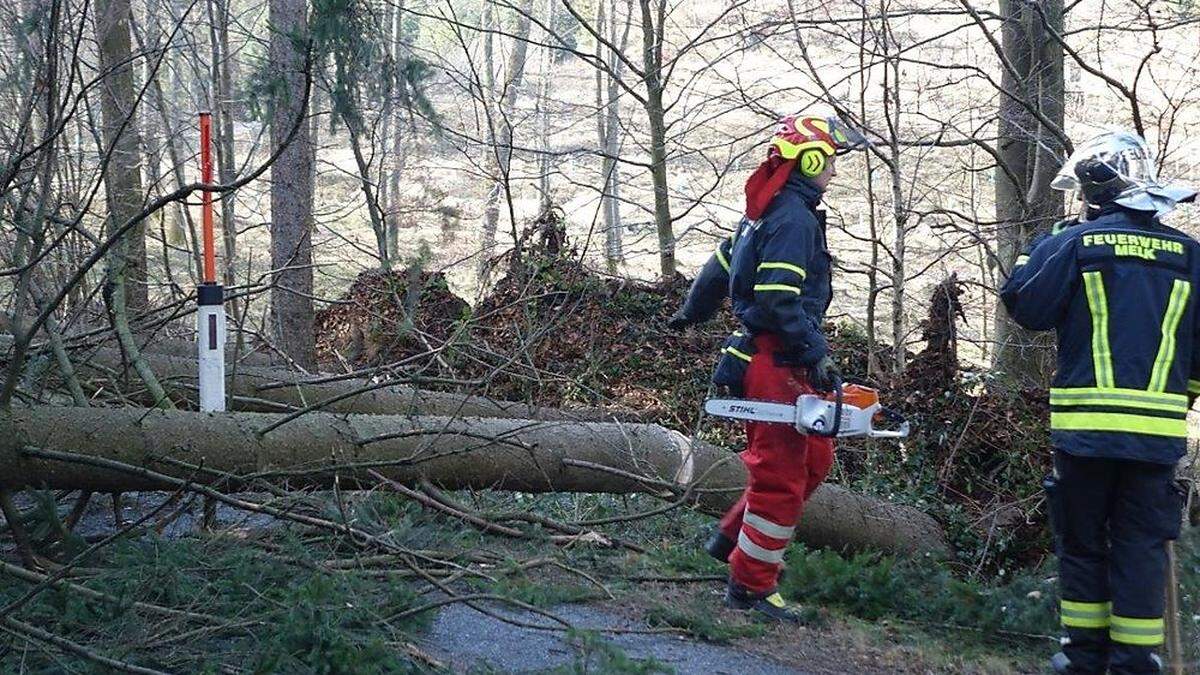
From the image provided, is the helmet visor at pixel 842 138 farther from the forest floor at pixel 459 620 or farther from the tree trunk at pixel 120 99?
the tree trunk at pixel 120 99

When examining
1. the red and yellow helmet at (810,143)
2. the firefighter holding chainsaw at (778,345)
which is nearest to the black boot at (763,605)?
the firefighter holding chainsaw at (778,345)

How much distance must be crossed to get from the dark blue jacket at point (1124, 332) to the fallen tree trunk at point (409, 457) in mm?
1947

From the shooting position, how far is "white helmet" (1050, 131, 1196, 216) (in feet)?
14.0

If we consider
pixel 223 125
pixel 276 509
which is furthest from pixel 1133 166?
pixel 223 125

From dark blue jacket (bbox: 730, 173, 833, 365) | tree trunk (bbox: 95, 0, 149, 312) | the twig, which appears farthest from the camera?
tree trunk (bbox: 95, 0, 149, 312)

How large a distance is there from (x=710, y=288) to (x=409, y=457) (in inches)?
63.3

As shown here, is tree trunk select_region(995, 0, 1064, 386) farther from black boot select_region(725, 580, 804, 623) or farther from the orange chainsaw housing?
black boot select_region(725, 580, 804, 623)

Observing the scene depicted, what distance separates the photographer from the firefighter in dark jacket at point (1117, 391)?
413 centimetres

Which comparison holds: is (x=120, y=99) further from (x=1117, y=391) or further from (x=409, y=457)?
(x=1117, y=391)

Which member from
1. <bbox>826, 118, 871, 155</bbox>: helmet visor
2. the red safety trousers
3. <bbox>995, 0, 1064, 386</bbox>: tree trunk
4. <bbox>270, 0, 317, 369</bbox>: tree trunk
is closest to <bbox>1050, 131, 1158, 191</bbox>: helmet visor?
<bbox>826, 118, 871, 155</bbox>: helmet visor

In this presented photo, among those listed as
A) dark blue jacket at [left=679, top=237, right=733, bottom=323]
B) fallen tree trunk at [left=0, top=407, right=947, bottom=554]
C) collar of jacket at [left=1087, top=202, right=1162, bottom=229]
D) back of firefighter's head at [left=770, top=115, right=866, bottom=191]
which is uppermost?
back of firefighter's head at [left=770, top=115, right=866, bottom=191]

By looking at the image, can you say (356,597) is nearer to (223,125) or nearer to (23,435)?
(23,435)

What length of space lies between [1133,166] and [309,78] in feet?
10.0

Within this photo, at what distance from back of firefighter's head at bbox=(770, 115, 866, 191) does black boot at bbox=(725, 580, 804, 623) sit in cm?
184
